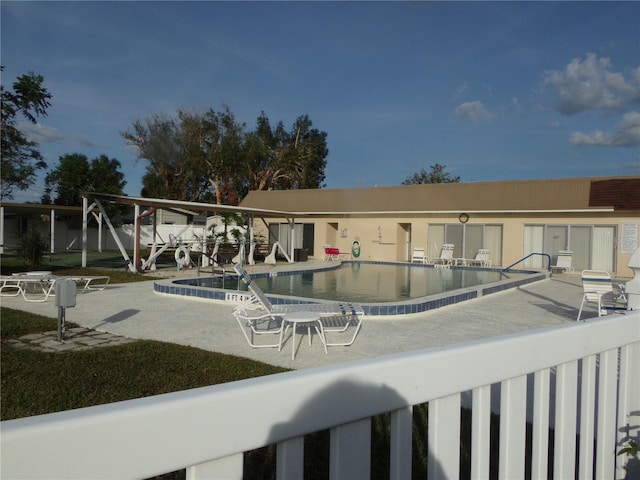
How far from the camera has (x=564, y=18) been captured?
14648 mm

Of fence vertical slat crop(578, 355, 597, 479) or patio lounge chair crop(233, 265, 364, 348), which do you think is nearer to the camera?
fence vertical slat crop(578, 355, 597, 479)

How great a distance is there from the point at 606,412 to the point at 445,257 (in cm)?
2195

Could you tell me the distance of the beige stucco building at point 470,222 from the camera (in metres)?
20.5

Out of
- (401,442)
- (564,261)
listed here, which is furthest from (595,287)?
(564,261)

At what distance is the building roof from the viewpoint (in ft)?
71.0

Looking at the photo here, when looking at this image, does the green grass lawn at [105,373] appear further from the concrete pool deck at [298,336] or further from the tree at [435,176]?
the tree at [435,176]

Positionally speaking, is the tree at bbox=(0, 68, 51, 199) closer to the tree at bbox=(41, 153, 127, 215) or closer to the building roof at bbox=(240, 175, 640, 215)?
the building roof at bbox=(240, 175, 640, 215)

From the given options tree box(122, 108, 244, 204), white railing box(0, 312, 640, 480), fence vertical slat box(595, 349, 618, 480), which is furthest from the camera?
tree box(122, 108, 244, 204)

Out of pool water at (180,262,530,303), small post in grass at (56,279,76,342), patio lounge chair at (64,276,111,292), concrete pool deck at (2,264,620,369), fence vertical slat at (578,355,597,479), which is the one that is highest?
fence vertical slat at (578,355,597,479)

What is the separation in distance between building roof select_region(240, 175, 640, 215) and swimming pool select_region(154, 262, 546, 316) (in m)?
3.86

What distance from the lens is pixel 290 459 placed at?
1.04 m

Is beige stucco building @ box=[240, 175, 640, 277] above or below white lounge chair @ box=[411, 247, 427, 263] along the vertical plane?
above

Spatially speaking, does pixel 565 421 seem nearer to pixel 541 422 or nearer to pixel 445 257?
pixel 541 422

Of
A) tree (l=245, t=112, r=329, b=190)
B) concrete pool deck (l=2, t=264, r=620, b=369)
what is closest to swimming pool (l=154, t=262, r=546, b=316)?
concrete pool deck (l=2, t=264, r=620, b=369)
